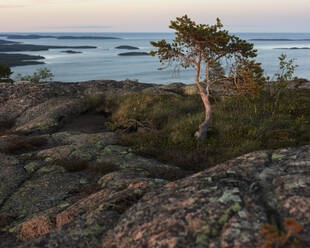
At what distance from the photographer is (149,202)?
4.28 metres

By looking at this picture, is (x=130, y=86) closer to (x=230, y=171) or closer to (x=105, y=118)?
(x=105, y=118)

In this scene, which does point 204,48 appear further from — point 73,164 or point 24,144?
point 24,144

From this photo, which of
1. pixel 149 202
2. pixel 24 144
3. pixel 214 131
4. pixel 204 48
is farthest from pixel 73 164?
pixel 204 48

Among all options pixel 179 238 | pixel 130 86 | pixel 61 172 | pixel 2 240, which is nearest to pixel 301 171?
pixel 179 238

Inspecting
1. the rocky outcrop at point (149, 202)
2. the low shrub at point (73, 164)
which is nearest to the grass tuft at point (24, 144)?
the rocky outcrop at point (149, 202)

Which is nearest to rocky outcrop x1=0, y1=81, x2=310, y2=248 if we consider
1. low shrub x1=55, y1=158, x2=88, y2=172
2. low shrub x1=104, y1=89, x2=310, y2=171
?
low shrub x1=55, y1=158, x2=88, y2=172

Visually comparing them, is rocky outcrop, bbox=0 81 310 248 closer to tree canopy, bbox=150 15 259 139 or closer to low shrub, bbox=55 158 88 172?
low shrub, bbox=55 158 88 172

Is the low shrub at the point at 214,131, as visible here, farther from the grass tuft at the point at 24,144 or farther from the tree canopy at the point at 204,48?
the grass tuft at the point at 24,144

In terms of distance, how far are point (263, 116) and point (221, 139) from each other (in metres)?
3.75

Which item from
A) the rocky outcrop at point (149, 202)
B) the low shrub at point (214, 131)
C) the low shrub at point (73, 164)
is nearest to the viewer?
the rocky outcrop at point (149, 202)

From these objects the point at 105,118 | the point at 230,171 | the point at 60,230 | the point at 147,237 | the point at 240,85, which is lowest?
the point at 105,118

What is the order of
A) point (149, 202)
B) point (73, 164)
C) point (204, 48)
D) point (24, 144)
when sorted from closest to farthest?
point (149, 202)
point (73, 164)
point (24, 144)
point (204, 48)

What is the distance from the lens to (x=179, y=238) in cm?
325

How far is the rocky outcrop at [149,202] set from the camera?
10.9ft
